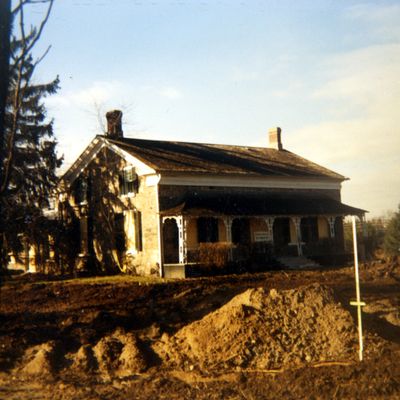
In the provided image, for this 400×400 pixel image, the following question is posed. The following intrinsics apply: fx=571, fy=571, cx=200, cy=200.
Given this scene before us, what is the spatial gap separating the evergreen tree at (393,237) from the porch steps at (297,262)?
5293 mm

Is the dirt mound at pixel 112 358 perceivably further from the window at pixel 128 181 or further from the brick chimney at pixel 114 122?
the brick chimney at pixel 114 122

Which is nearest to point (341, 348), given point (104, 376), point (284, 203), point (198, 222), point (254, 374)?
point (254, 374)

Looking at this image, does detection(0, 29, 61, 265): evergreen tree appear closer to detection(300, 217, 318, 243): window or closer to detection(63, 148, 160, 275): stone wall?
detection(63, 148, 160, 275): stone wall

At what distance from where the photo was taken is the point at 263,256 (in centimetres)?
2678

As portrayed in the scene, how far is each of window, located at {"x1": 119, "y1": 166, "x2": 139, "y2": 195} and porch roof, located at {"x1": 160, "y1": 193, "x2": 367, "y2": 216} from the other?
2379 millimetres

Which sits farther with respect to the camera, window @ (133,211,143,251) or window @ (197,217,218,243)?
window @ (197,217,218,243)

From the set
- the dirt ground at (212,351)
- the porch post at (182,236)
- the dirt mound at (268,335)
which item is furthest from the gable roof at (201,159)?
the dirt mound at (268,335)

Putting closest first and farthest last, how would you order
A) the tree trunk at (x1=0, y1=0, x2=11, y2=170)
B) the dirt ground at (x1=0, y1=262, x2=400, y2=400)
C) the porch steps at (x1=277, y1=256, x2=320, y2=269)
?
1. the dirt ground at (x1=0, y1=262, x2=400, y2=400)
2. the tree trunk at (x1=0, y1=0, x2=11, y2=170)
3. the porch steps at (x1=277, y1=256, x2=320, y2=269)

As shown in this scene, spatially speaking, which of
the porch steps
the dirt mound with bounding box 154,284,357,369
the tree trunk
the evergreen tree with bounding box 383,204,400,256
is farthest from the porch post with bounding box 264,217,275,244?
the tree trunk

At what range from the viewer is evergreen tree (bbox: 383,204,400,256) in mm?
30516

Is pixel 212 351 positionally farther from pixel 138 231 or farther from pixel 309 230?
pixel 309 230

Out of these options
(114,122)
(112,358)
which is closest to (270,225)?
(114,122)

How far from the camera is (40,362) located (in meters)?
10.2

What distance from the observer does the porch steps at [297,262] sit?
1082 inches
